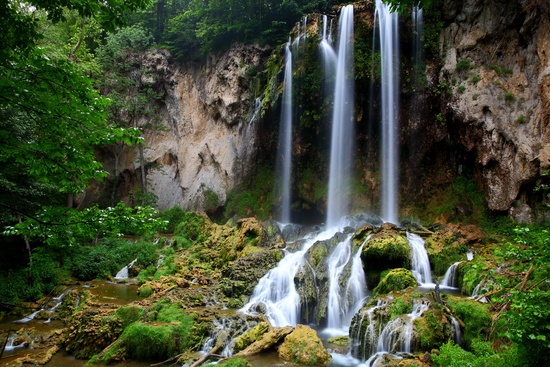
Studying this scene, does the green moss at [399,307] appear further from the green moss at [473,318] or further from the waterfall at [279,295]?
the waterfall at [279,295]

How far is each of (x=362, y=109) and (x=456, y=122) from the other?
15.7 ft

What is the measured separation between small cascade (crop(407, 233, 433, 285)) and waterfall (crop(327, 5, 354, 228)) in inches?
288

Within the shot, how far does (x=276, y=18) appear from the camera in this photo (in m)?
22.8

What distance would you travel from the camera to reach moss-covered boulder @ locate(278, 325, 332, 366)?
7.29 meters

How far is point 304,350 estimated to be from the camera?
24.4ft

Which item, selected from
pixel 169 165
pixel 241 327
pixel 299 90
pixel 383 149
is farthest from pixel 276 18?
pixel 241 327

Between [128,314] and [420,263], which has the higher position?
[420,263]

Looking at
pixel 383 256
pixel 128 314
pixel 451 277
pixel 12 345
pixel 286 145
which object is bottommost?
pixel 12 345

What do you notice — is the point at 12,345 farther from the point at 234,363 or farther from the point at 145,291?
the point at 234,363

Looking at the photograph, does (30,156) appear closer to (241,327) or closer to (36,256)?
(36,256)

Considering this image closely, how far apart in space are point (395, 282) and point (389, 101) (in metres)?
12.1

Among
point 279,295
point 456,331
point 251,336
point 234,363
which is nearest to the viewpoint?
point 234,363

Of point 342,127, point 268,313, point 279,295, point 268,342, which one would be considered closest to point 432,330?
point 268,342

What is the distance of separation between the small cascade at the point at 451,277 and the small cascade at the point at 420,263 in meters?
0.40
